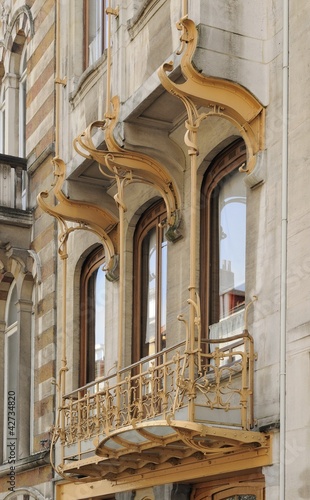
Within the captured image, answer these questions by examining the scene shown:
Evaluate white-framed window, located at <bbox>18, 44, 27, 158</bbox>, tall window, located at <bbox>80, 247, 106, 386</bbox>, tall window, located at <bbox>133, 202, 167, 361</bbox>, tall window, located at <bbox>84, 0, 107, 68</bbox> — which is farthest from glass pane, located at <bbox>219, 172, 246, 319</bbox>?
white-framed window, located at <bbox>18, 44, 27, 158</bbox>

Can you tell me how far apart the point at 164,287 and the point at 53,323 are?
11.6 ft

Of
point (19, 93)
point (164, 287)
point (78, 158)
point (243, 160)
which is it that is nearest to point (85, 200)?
point (78, 158)

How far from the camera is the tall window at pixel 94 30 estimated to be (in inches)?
657

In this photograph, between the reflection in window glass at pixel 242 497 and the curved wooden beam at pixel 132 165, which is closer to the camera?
the reflection in window glass at pixel 242 497

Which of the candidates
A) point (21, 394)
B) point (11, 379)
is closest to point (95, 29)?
point (21, 394)

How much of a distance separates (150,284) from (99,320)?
1907mm

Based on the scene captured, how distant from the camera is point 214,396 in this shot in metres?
12.2

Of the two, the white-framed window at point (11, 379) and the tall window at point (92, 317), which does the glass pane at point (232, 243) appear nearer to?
the tall window at point (92, 317)

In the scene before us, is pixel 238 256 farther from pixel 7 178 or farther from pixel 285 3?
pixel 7 178

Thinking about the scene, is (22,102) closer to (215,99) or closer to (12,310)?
(12,310)

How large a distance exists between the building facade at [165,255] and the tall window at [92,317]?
0.03 m

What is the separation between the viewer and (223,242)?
13.5 meters

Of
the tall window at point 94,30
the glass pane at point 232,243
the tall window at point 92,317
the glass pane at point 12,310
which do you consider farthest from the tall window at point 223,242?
the glass pane at point 12,310

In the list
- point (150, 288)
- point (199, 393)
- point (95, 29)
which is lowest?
point (199, 393)
